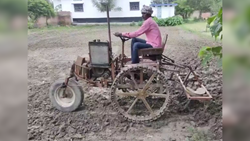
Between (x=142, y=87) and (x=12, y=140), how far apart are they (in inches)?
77.5

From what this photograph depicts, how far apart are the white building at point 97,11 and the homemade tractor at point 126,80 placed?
972 mm

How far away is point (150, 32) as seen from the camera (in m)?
2.62

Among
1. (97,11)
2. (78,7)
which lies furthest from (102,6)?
(78,7)

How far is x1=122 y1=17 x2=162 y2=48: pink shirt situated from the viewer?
255cm

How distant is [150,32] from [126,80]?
61cm

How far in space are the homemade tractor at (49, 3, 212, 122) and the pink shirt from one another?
0.09 metres

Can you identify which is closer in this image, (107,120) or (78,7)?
(107,120)

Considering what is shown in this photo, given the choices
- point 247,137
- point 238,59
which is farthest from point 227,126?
point 238,59

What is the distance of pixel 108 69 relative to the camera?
8.91 feet

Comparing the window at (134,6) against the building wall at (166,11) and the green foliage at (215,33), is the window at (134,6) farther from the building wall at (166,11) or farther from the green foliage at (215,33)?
the green foliage at (215,33)

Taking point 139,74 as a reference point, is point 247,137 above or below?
above

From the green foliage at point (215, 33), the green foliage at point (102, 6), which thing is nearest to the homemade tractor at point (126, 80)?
the green foliage at point (215, 33)

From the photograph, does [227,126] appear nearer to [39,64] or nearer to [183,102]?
A: [183,102]

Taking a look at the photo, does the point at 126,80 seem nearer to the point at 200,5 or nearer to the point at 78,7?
the point at 78,7
